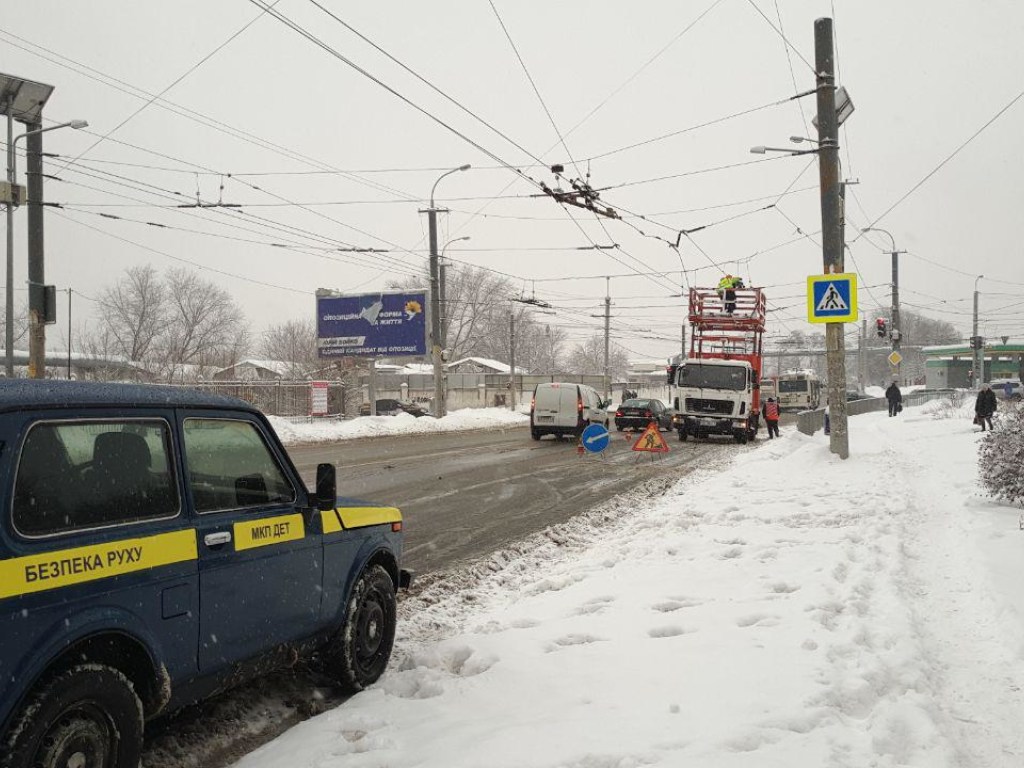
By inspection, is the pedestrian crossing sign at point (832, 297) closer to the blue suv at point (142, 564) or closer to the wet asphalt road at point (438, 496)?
the wet asphalt road at point (438, 496)

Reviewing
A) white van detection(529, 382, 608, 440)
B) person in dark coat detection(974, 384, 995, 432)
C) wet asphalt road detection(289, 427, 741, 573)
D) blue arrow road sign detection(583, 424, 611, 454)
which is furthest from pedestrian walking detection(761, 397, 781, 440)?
blue arrow road sign detection(583, 424, 611, 454)

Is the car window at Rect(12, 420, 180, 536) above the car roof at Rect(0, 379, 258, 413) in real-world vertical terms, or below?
below

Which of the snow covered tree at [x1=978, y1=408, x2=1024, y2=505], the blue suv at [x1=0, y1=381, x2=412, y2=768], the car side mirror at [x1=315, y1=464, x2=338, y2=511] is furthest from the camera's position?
the snow covered tree at [x1=978, y1=408, x2=1024, y2=505]

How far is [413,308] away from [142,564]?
124 feet

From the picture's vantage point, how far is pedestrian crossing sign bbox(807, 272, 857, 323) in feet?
50.3

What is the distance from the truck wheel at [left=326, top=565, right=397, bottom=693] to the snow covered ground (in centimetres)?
14

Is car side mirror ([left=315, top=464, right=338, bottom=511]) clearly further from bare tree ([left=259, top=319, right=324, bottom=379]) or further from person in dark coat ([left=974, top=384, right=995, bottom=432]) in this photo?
bare tree ([left=259, top=319, right=324, bottom=379])

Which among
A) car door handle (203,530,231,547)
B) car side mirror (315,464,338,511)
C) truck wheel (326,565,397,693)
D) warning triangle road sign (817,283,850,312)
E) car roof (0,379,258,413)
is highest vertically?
warning triangle road sign (817,283,850,312)

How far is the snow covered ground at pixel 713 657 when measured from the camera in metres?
3.61

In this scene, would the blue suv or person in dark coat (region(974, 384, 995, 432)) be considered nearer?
the blue suv

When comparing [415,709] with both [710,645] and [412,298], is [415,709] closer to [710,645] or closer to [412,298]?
[710,645]

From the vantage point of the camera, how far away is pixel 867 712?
3.93 m

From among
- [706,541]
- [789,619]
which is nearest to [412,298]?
[706,541]

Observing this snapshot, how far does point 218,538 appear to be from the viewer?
355 cm
